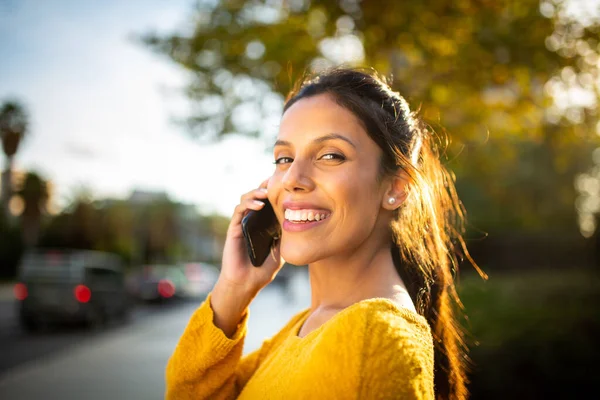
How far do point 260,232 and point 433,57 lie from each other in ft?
20.3

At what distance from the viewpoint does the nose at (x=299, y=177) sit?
148 cm

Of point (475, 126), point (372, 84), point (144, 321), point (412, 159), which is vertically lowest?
point (144, 321)

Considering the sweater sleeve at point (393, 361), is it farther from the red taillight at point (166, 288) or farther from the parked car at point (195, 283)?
the parked car at point (195, 283)

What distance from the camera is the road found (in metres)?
7.59

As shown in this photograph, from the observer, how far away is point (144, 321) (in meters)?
17.6

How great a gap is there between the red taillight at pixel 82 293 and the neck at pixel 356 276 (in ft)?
46.1

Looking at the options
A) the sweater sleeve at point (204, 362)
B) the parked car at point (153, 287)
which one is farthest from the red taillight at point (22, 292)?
the sweater sleeve at point (204, 362)

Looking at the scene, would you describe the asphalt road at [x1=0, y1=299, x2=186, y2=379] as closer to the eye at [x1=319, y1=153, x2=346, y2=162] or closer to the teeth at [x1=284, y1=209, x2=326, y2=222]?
the teeth at [x1=284, y1=209, x2=326, y2=222]

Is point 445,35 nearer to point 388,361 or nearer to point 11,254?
point 388,361

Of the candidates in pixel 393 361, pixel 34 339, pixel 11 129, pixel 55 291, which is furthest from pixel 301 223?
pixel 11 129

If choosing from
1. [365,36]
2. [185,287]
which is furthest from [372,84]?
[185,287]

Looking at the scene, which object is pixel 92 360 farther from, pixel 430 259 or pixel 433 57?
pixel 430 259

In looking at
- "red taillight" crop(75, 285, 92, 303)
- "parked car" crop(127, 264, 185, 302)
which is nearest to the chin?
"red taillight" crop(75, 285, 92, 303)

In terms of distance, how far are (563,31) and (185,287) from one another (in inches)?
851
